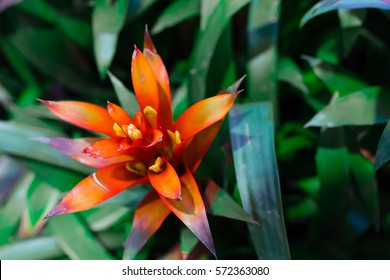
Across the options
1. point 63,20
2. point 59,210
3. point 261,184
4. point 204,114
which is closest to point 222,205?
point 261,184

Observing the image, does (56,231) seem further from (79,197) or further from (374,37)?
(374,37)

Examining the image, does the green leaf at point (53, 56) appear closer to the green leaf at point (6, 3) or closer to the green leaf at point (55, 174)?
the green leaf at point (6, 3)

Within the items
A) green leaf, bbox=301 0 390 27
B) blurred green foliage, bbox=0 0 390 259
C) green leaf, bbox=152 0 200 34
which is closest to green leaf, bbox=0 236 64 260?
blurred green foliage, bbox=0 0 390 259

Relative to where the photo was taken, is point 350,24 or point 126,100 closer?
point 126,100

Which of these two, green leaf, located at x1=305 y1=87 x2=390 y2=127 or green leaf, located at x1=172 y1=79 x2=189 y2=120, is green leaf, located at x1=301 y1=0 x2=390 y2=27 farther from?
green leaf, located at x1=172 y1=79 x2=189 y2=120

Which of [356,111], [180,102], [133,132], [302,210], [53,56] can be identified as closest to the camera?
[133,132]

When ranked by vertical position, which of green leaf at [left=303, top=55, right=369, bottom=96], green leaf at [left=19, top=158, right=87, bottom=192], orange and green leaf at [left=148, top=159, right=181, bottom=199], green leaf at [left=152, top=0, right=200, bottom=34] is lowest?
green leaf at [left=19, top=158, right=87, bottom=192]

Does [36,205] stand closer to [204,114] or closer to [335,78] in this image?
[204,114]
